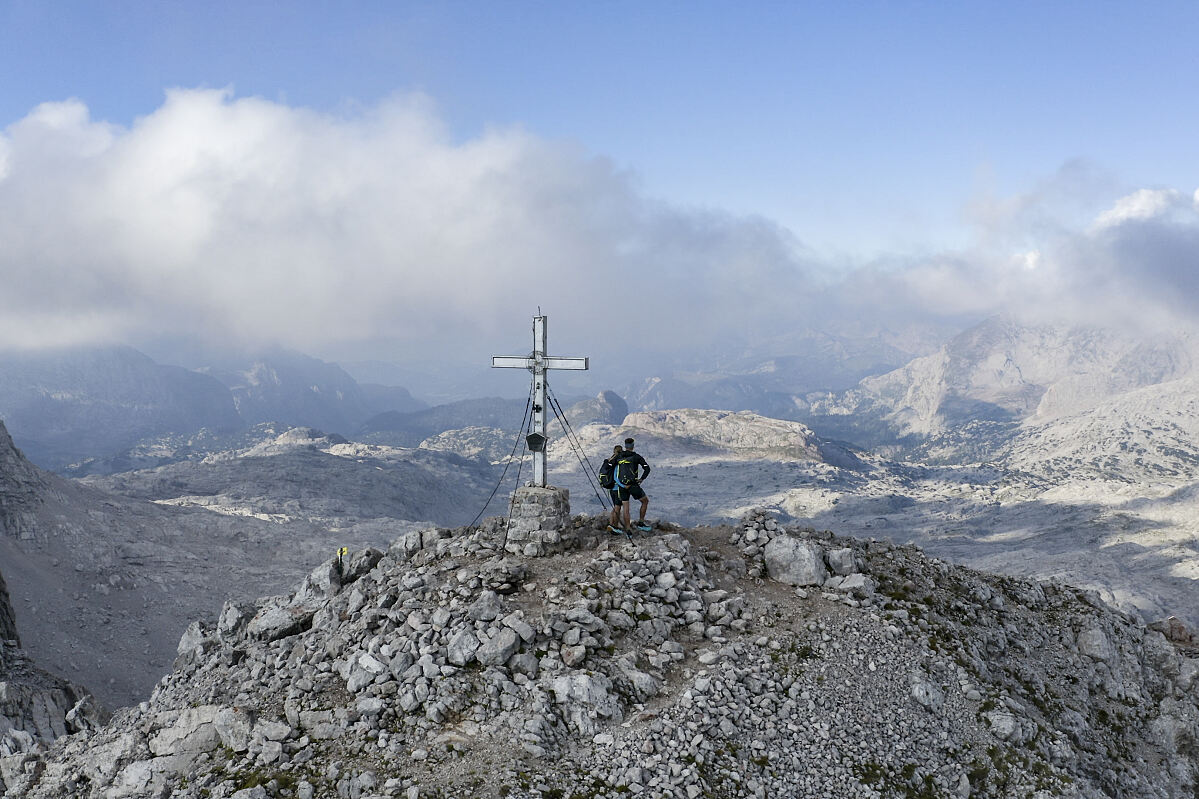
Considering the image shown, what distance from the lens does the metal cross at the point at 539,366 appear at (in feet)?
55.8

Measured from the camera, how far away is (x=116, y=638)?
158 feet

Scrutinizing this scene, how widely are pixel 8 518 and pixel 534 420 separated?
216ft

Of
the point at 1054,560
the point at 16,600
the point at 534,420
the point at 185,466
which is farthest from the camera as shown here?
the point at 185,466

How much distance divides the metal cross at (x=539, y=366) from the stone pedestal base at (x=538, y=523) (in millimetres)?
655

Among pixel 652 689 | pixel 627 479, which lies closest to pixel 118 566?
pixel 627 479

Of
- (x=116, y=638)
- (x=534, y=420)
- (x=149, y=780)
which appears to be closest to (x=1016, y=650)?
(x=534, y=420)

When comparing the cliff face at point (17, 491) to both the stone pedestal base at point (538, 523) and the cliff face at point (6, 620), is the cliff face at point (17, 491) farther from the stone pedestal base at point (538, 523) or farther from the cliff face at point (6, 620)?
the stone pedestal base at point (538, 523)

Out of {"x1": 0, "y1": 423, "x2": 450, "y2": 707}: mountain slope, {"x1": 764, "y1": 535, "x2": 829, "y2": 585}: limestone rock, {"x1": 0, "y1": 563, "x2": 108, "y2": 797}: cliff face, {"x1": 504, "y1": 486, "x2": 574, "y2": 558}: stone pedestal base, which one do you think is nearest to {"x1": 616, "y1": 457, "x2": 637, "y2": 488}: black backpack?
{"x1": 504, "y1": 486, "x2": 574, "y2": 558}: stone pedestal base

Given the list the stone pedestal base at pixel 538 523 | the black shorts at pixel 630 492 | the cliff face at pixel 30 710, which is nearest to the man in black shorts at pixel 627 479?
the black shorts at pixel 630 492

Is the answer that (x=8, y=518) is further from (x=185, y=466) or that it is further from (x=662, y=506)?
(x=662, y=506)

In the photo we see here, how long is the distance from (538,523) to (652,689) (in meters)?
5.69

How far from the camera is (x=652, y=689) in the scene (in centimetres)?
1181

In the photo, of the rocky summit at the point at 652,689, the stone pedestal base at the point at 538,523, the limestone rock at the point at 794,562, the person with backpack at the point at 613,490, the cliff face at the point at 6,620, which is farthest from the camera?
the cliff face at the point at 6,620

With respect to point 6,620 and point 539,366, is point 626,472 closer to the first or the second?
point 539,366
